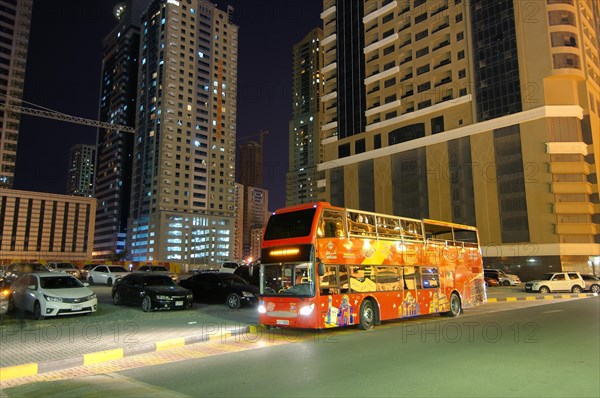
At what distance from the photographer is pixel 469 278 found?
19.2m

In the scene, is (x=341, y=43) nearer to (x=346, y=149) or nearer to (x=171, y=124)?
(x=346, y=149)

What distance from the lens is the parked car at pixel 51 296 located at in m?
14.4

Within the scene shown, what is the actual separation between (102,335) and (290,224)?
592cm

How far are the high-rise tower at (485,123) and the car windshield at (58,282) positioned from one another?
53905 mm

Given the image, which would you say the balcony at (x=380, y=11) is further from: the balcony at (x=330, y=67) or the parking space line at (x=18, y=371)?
the parking space line at (x=18, y=371)

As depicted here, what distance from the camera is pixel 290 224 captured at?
1313 cm

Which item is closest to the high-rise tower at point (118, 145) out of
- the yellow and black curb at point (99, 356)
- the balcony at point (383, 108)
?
the balcony at point (383, 108)

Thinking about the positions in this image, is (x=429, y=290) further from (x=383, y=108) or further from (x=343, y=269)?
(x=383, y=108)

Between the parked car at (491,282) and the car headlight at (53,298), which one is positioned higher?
the car headlight at (53,298)

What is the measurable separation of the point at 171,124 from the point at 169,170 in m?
14.4

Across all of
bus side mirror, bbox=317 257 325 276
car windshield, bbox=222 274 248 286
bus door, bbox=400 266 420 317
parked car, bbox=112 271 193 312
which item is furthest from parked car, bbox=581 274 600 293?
parked car, bbox=112 271 193 312

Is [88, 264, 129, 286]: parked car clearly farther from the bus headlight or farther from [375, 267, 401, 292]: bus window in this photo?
the bus headlight

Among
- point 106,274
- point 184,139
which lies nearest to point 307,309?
point 106,274

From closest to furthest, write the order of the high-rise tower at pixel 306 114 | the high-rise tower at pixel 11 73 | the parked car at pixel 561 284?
the parked car at pixel 561 284 → the high-rise tower at pixel 11 73 → the high-rise tower at pixel 306 114
